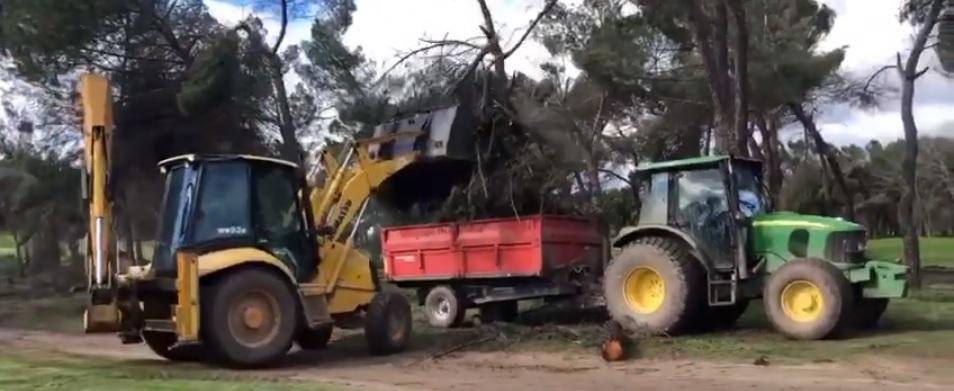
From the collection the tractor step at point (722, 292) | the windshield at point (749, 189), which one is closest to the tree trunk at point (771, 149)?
the windshield at point (749, 189)

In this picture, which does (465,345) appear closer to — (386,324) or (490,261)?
(386,324)

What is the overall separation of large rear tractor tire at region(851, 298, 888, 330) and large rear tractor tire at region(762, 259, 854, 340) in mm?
782

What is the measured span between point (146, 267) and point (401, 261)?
216 inches

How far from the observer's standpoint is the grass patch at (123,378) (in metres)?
10.9

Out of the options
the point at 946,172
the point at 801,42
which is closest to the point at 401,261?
the point at 801,42

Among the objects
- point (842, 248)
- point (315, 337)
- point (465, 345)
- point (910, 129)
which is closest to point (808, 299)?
point (842, 248)

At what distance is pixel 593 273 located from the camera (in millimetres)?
16766

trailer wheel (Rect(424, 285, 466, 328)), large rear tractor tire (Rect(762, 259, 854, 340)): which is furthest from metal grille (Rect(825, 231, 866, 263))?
trailer wheel (Rect(424, 285, 466, 328))

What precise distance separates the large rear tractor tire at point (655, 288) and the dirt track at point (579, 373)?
1.80 metres

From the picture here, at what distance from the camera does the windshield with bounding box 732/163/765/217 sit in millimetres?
15430

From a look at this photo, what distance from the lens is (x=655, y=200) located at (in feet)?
52.3

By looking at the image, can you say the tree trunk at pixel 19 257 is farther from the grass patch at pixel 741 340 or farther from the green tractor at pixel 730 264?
the green tractor at pixel 730 264

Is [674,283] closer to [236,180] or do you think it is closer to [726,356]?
[726,356]

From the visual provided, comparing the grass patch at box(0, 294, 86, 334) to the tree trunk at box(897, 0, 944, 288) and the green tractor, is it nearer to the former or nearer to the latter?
the green tractor
